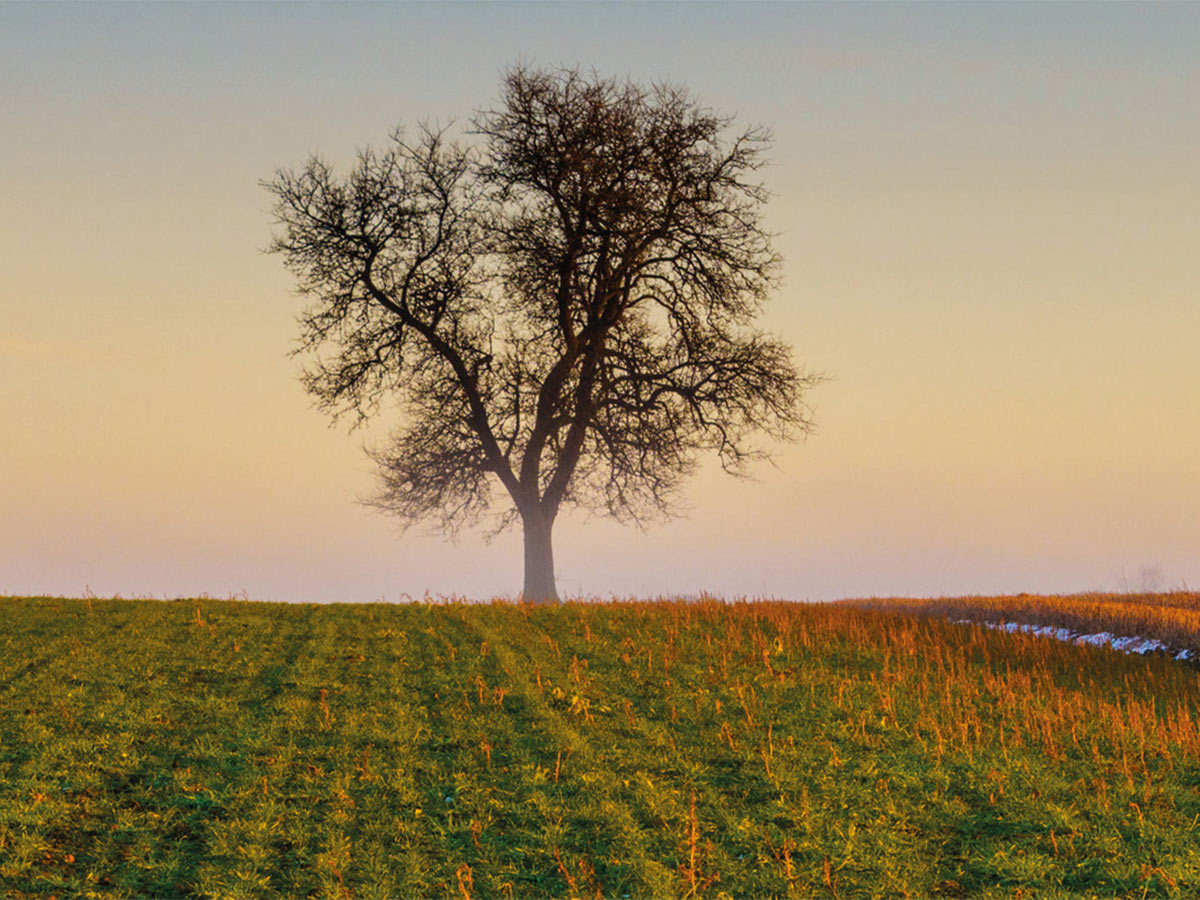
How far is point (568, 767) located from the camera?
10.7 metres

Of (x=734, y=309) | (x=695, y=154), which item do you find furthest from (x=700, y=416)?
(x=695, y=154)

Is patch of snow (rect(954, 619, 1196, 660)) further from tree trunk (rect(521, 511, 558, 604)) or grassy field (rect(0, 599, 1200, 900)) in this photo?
tree trunk (rect(521, 511, 558, 604))

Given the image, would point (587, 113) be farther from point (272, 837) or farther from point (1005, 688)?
point (272, 837)

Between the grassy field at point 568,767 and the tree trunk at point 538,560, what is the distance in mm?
9317

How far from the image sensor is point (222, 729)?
12.0 metres

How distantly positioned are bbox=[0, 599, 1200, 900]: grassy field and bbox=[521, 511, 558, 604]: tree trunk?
9.32 metres

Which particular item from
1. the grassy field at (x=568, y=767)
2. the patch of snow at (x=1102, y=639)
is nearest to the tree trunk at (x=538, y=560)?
the grassy field at (x=568, y=767)

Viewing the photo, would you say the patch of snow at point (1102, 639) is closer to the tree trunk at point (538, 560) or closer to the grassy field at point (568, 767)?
the grassy field at point (568, 767)

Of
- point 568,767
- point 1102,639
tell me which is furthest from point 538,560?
point 568,767

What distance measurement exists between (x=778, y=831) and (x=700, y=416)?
743 inches

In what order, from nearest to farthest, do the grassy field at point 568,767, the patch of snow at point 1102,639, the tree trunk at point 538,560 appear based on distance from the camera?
1. the grassy field at point 568,767
2. the patch of snow at point 1102,639
3. the tree trunk at point 538,560

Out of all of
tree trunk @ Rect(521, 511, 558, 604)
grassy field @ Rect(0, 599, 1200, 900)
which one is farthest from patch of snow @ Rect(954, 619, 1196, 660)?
tree trunk @ Rect(521, 511, 558, 604)

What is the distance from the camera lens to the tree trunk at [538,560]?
2630cm

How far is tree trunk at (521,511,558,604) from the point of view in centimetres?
2630
